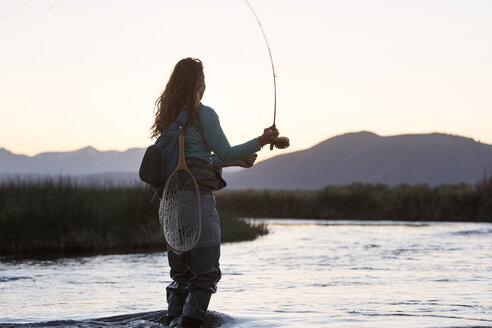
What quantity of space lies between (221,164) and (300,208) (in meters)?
29.5

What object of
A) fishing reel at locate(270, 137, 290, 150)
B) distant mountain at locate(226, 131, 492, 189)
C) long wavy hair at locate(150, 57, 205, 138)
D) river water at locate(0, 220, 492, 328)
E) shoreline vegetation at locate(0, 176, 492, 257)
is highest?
distant mountain at locate(226, 131, 492, 189)

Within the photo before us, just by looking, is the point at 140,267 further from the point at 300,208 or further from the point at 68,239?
the point at 300,208

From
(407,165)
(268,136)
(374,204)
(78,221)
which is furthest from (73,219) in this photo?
(407,165)

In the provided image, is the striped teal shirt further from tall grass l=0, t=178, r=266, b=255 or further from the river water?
tall grass l=0, t=178, r=266, b=255

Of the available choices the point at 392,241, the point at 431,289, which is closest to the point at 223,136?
the point at 431,289

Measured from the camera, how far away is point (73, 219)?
54.9 feet

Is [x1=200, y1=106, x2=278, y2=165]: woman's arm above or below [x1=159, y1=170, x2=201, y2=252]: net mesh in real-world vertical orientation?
above

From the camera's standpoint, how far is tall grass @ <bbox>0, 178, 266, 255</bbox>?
51.7 feet

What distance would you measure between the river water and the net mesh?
1123mm

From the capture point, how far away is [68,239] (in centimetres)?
1628

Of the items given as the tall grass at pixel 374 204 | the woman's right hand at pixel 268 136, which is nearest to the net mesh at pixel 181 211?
the woman's right hand at pixel 268 136

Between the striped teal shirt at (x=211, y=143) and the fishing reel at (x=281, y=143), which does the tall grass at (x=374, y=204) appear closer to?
the striped teal shirt at (x=211, y=143)

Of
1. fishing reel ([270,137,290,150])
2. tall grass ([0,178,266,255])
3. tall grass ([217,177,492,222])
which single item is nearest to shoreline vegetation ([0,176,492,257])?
tall grass ([0,178,266,255])

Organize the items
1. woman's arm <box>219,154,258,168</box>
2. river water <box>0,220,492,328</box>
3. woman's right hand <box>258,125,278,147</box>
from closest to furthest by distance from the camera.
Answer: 1. woman's right hand <box>258,125,278,147</box>
2. woman's arm <box>219,154,258,168</box>
3. river water <box>0,220,492,328</box>
